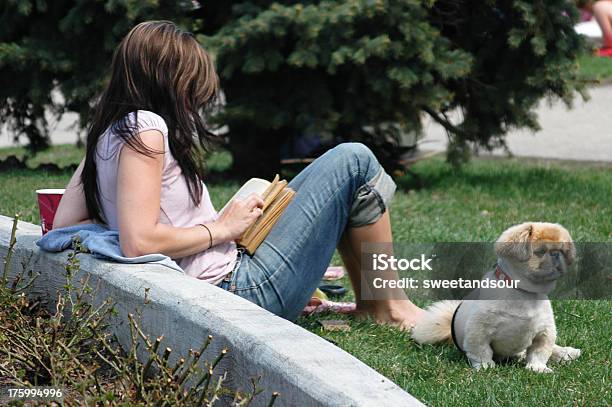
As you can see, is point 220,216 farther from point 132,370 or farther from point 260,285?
point 132,370

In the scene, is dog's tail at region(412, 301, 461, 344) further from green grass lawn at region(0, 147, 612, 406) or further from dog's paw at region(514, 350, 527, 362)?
dog's paw at region(514, 350, 527, 362)

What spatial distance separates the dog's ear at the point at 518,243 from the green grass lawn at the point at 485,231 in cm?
41

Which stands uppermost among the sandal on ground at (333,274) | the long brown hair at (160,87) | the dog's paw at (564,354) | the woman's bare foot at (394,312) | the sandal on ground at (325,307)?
the long brown hair at (160,87)

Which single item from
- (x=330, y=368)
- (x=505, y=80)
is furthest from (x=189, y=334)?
(x=505, y=80)

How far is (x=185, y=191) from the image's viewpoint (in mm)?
3422

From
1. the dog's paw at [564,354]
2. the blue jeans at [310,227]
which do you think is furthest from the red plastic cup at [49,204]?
the dog's paw at [564,354]

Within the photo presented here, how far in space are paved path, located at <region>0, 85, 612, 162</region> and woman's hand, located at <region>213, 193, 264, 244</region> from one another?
4963mm

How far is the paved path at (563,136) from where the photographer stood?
9977 mm

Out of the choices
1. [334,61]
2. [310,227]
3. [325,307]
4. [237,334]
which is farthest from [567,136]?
[237,334]

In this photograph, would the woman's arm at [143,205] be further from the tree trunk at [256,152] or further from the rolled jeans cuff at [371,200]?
the tree trunk at [256,152]

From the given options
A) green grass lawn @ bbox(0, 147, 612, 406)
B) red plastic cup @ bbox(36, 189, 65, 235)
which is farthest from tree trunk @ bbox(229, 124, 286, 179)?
red plastic cup @ bbox(36, 189, 65, 235)

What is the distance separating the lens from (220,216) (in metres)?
3.52

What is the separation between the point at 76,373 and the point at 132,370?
0.16 meters

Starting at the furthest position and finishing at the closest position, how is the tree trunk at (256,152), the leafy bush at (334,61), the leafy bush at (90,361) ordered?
the tree trunk at (256,152) < the leafy bush at (334,61) < the leafy bush at (90,361)
